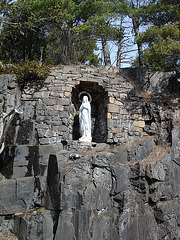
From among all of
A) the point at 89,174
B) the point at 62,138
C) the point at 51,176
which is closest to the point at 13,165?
the point at 51,176

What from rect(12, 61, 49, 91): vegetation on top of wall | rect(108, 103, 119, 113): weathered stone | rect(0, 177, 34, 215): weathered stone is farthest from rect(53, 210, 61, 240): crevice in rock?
rect(12, 61, 49, 91): vegetation on top of wall

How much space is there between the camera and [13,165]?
5906mm

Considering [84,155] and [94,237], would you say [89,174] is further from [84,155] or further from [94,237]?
[94,237]

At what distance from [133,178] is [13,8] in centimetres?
953

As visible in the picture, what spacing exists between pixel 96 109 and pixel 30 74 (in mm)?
3210

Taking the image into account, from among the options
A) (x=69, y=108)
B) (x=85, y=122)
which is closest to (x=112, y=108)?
(x=85, y=122)

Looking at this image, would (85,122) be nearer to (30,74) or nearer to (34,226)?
(30,74)

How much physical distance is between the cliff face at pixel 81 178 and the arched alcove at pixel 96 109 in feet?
2.05

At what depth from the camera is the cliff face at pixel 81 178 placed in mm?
5035

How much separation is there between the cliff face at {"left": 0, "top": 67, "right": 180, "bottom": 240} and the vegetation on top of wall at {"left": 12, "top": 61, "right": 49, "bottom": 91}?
351 millimetres

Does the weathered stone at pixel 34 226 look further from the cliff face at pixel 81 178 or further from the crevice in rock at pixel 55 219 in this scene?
the crevice in rock at pixel 55 219

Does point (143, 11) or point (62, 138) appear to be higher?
point (143, 11)

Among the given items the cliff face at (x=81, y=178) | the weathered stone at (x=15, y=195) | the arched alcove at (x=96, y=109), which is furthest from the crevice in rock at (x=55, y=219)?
the arched alcove at (x=96, y=109)

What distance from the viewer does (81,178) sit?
537 centimetres
